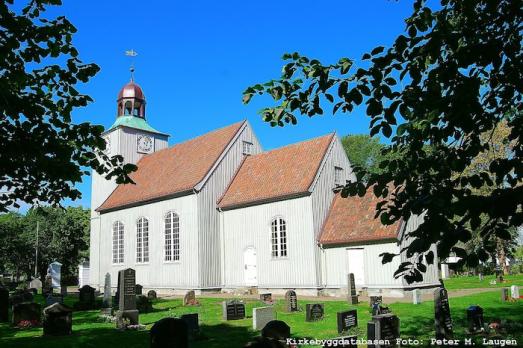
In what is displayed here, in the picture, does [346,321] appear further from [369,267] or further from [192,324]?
[369,267]

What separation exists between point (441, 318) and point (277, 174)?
1740 cm

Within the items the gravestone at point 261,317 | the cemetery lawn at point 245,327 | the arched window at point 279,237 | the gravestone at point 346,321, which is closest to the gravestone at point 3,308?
the cemetery lawn at point 245,327

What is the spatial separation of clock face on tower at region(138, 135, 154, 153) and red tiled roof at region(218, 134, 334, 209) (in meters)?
11.5

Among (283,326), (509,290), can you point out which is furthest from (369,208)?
(283,326)

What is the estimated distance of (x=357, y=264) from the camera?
2350 cm

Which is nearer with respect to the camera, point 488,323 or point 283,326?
point 283,326

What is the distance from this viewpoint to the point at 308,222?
81.4ft

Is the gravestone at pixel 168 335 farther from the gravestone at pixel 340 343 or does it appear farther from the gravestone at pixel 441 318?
the gravestone at pixel 441 318

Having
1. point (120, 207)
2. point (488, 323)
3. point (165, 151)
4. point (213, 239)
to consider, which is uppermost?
point (165, 151)

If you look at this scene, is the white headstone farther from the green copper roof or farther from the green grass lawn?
the green grass lawn

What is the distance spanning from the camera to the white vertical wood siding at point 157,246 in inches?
1113

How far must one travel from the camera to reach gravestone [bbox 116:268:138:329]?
15.3 meters

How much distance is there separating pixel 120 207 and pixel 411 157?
31.3 meters

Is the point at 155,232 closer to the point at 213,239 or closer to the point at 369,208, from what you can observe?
Answer: the point at 213,239
